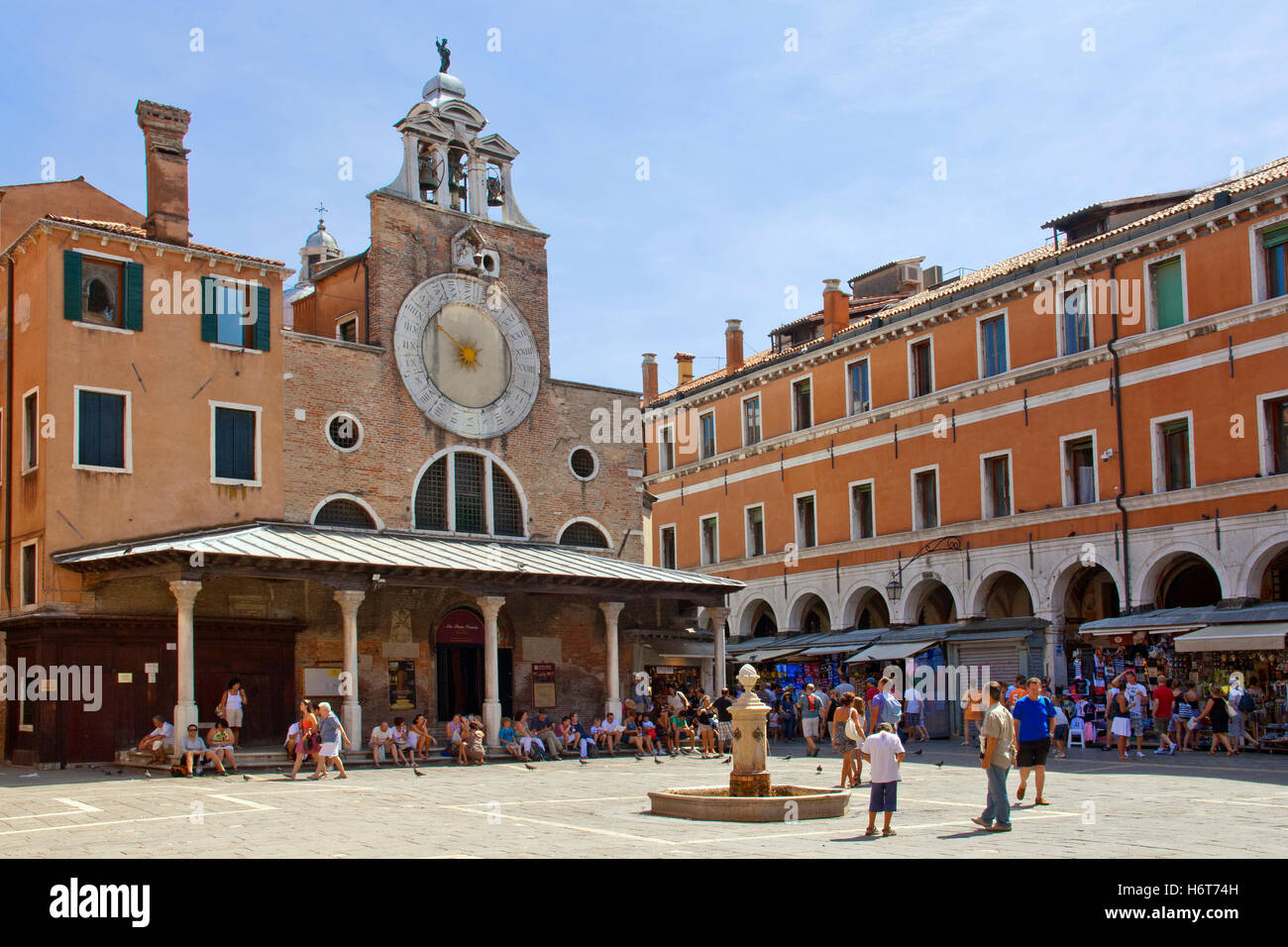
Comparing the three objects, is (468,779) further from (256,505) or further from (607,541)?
(607,541)

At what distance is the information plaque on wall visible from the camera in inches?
1156

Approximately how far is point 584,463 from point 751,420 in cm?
1070

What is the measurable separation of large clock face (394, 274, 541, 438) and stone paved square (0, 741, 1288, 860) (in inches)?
369

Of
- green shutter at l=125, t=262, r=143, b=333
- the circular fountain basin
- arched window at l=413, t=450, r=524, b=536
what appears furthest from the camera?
arched window at l=413, t=450, r=524, b=536

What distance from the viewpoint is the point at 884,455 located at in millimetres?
35844

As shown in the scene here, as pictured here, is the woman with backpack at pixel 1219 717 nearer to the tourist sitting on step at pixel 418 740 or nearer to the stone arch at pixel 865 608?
the stone arch at pixel 865 608

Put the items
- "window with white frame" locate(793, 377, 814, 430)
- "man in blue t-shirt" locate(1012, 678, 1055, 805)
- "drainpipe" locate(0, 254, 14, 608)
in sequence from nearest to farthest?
"man in blue t-shirt" locate(1012, 678, 1055, 805), "drainpipe" locate(0, 254, 14, 608), "window with white frame" locate(793, 377, 814, 430)

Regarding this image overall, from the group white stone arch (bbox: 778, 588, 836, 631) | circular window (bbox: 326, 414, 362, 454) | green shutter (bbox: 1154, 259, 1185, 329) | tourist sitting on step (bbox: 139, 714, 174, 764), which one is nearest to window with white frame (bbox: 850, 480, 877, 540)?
white stone arch (bbox: 778, 588, 836, 631)

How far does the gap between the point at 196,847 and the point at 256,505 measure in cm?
1449

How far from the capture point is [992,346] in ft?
109

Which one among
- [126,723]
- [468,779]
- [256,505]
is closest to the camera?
[468,779]

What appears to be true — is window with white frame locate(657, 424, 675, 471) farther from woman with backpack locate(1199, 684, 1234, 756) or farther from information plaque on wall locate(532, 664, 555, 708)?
woman with backpack locate(1199, 684, 1234, 756)
